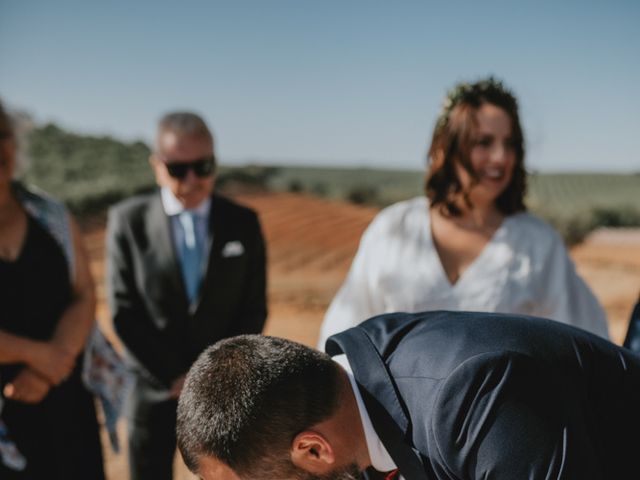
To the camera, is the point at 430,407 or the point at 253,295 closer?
the point at 430,407

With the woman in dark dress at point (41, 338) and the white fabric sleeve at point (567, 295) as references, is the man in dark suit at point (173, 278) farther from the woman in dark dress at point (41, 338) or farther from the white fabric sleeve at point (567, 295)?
the white fabric sleeve at point (567, 295)

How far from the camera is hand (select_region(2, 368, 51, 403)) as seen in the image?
2631mm

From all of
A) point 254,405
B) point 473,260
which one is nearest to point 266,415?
point 254,405

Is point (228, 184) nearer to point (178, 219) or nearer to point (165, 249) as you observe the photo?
point (178, 219)

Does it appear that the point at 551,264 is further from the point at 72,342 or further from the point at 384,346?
the point at 72,342

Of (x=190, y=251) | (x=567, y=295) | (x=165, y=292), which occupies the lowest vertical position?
(x=165, y=292)

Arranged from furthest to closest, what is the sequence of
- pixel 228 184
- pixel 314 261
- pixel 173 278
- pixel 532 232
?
pixel 228 184 → pixel 314 261 → pixel 173 278 → pixel 532 232

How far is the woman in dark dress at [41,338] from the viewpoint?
2.65 m

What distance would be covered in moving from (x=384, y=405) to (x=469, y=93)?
65.9 inches

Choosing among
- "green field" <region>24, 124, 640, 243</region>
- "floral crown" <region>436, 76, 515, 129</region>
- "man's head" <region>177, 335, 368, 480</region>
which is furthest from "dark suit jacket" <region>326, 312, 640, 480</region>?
"green field" <region>24, 124, 640, 243</region>

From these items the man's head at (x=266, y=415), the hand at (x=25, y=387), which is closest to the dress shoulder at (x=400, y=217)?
the man's head at (x=266, y=415)

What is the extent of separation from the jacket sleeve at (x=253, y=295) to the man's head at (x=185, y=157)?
1.07ft

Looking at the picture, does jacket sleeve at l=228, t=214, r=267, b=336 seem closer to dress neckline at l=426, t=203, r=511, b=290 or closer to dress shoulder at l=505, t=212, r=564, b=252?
dress neckline at l=426, t=203, r=511, b=290

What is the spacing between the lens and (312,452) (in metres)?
1.55
